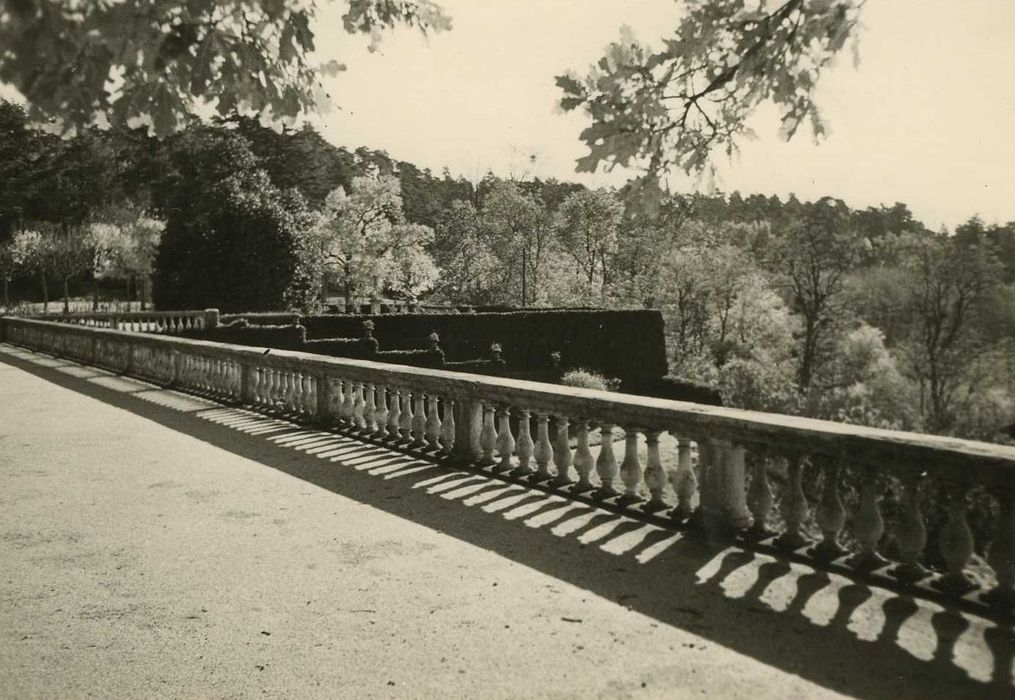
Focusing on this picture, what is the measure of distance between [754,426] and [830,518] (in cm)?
74

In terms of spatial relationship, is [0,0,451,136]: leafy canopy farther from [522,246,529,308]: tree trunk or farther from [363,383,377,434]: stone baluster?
[522,246,529,308]: tree trunk

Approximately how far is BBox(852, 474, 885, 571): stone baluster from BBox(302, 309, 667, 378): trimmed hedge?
27016mm

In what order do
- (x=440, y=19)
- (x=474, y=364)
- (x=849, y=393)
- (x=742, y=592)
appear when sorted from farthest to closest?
1. (x=849, y=393)
2. (x=474, y=364)
3. (x=440, y=19)
4. (x=742, y=592)

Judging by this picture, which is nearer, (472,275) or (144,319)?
(144,319)

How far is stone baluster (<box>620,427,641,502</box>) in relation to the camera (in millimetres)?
6035

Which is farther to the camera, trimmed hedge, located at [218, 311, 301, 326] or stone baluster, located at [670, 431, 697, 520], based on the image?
trimmed hedge, located at [218, 311, 301, 326]

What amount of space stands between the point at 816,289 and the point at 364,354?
41.5m

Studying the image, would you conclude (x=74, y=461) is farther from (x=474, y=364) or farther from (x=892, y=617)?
(x=474, y=364)

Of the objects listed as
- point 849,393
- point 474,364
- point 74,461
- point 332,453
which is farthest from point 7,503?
point 849,393

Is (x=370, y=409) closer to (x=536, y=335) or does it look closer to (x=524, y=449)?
(x=524, y=449)

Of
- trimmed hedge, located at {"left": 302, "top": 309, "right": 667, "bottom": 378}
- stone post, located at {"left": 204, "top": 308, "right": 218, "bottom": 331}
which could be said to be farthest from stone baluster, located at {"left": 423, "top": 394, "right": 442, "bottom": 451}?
trimmed hedge, located at {"left": 302, "top": 309, "right": 667, "bottom": 378}

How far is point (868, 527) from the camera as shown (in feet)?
15.2

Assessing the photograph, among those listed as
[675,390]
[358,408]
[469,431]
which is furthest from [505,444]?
[675,390]

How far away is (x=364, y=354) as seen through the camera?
80.8 ft
